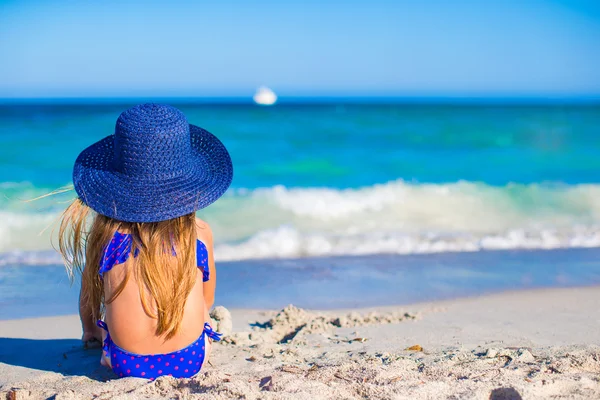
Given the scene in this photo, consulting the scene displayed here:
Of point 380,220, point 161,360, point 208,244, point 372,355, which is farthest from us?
point 380,220

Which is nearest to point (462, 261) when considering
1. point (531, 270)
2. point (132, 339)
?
point (531, 270)

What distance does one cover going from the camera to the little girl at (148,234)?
2184 millimetres

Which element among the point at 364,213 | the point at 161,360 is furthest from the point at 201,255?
the point at 364,213

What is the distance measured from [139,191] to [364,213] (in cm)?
577

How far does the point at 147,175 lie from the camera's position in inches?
86.9

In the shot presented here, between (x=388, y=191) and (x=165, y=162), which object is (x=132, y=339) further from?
(x=388, y=191)

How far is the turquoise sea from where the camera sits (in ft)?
14.8

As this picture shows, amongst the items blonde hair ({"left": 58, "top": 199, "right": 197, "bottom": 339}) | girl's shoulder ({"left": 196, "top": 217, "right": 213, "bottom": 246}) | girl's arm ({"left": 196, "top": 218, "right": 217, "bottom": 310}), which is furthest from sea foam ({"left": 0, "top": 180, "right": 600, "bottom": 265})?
blonde hair ({"left": 58, "top": 199, "right": 197, "bottom": 339})

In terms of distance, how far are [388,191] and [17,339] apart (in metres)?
6.37

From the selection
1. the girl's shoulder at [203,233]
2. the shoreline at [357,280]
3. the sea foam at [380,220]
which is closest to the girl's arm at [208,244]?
Answer: the girl's shoulder at [203,233]

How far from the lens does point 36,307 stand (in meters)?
3.84

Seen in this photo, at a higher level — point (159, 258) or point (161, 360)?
point (159, 258)

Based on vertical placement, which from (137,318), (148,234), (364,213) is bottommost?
(137,318)

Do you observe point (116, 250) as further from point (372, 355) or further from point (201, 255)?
point (372, 355)
